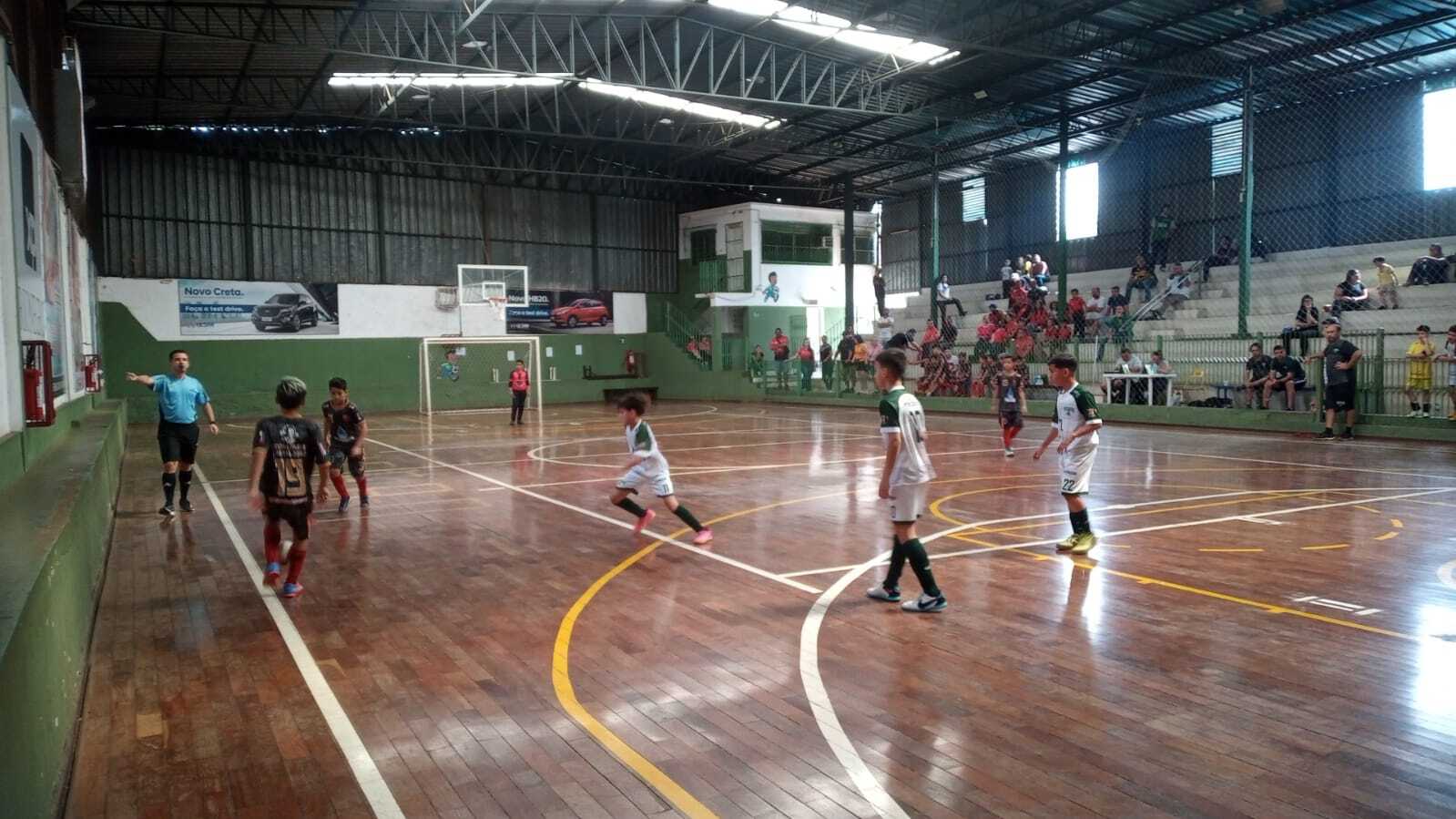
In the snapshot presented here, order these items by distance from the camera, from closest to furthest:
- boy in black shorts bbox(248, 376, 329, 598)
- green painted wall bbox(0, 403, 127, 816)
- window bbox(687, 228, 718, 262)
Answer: green painted wall bbox(0, 403, 127, 816)
boy in black shorts bbox(248, 376, 329, 598)
window bbox(687, 228, 718, 262)

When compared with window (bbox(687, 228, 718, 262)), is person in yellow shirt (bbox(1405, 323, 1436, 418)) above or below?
below

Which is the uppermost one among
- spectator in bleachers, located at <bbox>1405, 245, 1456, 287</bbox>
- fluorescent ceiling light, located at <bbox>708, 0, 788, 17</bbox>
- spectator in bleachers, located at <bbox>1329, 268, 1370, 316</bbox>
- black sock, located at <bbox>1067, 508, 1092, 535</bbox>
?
fluorescent ceiling light, located at <bbox>708, 0, 788, 17</bbox>

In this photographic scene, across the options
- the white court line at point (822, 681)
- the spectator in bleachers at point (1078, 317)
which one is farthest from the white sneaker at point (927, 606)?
the spectator in bleachers at point (1078, 317)

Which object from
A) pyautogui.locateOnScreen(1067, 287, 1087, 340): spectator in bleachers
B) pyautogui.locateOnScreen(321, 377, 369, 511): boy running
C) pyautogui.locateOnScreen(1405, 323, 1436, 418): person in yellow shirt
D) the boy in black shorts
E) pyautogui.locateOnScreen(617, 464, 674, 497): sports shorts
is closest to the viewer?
the boy in black shorts

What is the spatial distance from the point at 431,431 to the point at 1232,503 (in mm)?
18413

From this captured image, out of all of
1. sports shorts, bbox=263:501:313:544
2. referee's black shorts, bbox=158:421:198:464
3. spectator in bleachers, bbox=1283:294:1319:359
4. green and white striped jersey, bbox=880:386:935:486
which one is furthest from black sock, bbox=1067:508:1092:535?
spectator in bleachers, bbox=1283:294:1319:359

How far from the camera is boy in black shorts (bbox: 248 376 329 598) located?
7316 mm

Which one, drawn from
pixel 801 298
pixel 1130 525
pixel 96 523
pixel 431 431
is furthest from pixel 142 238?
pixel 1130 525

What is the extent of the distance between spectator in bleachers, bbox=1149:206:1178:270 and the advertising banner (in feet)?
64.7

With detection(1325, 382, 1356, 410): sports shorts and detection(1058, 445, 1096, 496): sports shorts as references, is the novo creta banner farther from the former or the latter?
detection(1058, 445, 1096, 496): sports shorts

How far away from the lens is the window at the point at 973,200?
3775cm

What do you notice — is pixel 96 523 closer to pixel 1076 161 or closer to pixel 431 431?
pixel 431 431

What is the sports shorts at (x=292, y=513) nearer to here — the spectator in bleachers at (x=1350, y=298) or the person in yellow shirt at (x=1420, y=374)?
the person in yellow shirt at (x=1420, y=374)

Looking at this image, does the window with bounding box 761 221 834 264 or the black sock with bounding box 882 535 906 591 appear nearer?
the black sock with bounding box 882 535 906 591
